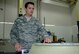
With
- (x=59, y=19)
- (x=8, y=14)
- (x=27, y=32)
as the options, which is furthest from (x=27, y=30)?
(x=59, y=19)

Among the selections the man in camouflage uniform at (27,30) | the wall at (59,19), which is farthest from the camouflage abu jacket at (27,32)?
the wall at (59,19)

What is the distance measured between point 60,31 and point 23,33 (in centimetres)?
224

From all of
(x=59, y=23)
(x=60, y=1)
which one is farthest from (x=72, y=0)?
(x=59, y=23)

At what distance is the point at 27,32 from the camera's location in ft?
5.65

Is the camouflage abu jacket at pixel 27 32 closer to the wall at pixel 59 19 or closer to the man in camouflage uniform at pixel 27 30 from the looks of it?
the man in camouflage uniform at pixel 27 30

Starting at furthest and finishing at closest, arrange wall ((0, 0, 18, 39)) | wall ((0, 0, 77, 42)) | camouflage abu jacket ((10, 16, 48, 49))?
wall ((0, 0, 77, 42)) → wall ((0, 0, 18, 39)) → camouflage abu jacket ((10, 16, 48, 49))

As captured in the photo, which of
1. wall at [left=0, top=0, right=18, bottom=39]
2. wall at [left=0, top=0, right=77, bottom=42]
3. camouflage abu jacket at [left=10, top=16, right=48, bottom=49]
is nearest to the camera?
camouflage abu jacket at [left=10, top=16, right=48, bottom=49]

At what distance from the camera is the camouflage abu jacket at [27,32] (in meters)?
1.70

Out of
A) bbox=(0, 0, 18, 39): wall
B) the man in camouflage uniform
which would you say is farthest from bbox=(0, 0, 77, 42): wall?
the man in camouflage uniform

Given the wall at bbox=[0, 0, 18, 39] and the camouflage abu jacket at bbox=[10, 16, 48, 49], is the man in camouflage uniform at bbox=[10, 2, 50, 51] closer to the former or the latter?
the camouflage abu jacket at bbox=[10, 16, 48, 49]

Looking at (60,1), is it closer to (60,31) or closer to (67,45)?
(60,31)

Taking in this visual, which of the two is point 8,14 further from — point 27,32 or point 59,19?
point 27,32

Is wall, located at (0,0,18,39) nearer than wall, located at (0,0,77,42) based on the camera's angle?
Yes

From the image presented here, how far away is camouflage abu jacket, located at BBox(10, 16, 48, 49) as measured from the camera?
5.59 feet
